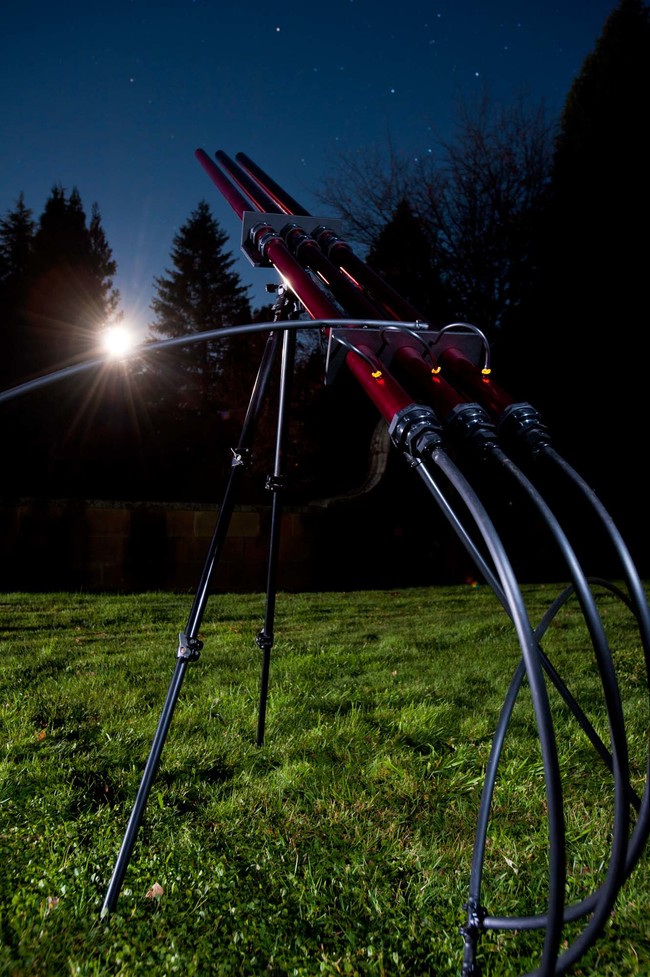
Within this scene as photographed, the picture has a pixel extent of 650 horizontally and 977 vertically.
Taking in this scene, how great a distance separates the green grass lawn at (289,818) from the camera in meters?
1.90

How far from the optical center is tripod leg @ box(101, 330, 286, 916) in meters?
1.97

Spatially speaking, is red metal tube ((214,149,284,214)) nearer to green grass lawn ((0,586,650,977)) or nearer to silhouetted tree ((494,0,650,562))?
green grass lawn ((0,586,650,977))

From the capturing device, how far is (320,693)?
162 inches

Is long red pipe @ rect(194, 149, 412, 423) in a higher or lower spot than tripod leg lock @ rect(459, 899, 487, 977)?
higher

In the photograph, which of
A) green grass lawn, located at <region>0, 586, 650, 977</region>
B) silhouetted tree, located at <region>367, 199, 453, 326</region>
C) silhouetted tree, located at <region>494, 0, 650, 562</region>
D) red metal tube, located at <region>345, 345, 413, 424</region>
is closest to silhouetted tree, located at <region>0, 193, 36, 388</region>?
silhouetted tree, located at <region>367, 199, 453, 326</region>

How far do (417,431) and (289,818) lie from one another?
1.97 m

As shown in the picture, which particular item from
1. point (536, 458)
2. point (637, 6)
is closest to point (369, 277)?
point (536, 458)

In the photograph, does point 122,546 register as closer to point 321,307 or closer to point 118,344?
point 118,344

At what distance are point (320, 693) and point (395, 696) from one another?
0.50m

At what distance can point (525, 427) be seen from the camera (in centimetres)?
143

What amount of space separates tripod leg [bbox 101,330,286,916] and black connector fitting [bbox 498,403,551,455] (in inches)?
43.4

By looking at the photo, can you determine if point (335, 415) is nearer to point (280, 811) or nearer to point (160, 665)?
point (160, 665)

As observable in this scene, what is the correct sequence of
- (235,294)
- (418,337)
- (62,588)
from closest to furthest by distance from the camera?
1. (418,337)
2. (62,588)
3. (235,294)

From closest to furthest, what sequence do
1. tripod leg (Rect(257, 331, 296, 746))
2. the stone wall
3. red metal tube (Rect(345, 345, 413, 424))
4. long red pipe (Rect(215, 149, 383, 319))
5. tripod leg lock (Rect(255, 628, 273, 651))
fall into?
red metal tube (Rect(345, 345, 413, 424)), long red pipe (Rect(215, 149, 383, 319)), tripod leg (Rect(257, 331, 296, 746)), tripod leg lock (Rect(255, 628, 273, 651)), the stone wall
